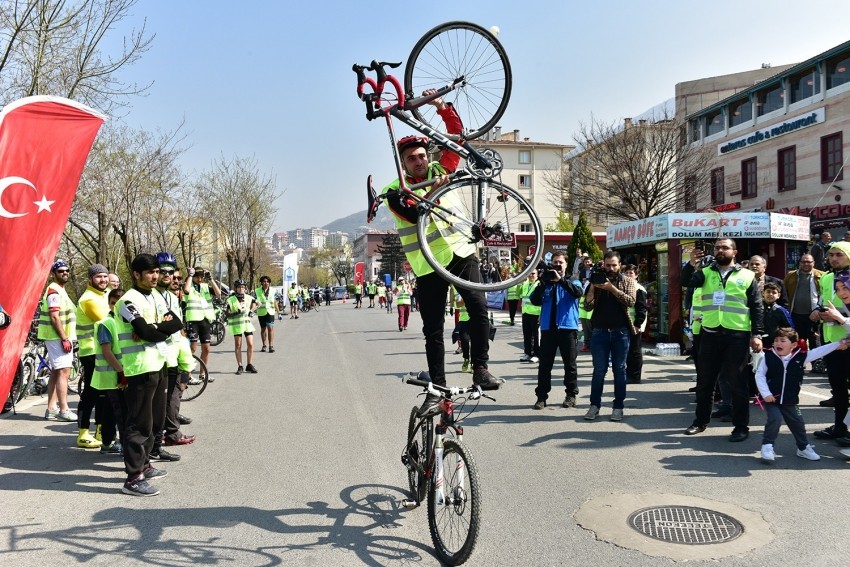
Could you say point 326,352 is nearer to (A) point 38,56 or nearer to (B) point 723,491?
(A) point 38,56

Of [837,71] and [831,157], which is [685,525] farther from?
[837,71]

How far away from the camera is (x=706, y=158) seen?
33.8 meters

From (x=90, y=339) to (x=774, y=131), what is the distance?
1274 inches

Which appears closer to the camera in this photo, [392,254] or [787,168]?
[787,168]

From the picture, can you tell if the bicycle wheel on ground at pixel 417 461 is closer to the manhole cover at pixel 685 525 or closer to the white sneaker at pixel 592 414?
the manhole cover at pixel 685 525

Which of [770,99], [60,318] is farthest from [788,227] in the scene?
[770,99]

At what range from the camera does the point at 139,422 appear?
5824mm

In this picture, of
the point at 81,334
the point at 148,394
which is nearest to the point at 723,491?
Result: the point at 148,394

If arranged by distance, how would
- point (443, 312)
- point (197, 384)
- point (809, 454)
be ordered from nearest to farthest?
point (443, 312)
point (809, 454)
point (197, 384)

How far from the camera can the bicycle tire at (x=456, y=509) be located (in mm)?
3869

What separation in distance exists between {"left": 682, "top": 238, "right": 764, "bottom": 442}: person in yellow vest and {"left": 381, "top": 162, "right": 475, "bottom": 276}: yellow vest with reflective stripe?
428 centimetres

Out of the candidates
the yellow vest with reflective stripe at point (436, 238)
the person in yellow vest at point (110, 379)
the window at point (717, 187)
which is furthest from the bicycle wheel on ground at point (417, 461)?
the window at point (717, 187)

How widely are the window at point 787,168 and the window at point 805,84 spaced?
7.61 ft

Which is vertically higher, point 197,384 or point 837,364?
point 837,364
